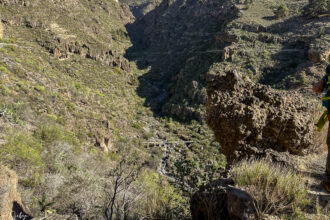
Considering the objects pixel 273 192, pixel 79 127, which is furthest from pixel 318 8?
pixel 273 192

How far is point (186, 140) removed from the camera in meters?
20.3

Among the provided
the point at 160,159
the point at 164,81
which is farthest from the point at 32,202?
the point at 164,81

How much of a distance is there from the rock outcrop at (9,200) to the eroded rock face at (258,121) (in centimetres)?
342

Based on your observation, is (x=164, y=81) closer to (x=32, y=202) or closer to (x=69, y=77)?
(x=69, y=77)

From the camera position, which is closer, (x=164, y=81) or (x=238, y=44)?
(x=238, y=44)

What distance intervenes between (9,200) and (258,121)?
13.4ft

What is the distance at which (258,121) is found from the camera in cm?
370

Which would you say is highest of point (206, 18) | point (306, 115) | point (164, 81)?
point (206, 18)

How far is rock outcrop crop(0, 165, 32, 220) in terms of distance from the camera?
8.14 feet

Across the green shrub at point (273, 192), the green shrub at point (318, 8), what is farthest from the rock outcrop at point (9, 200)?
the green shrub at point (318, 8)

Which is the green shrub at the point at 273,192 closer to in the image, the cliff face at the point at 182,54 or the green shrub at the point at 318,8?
the cliff face at the point at 182,54

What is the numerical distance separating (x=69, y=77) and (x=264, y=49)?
22.3 metres

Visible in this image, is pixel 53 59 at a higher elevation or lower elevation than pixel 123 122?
higher

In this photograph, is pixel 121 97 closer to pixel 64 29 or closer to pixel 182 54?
pixel 64 29
